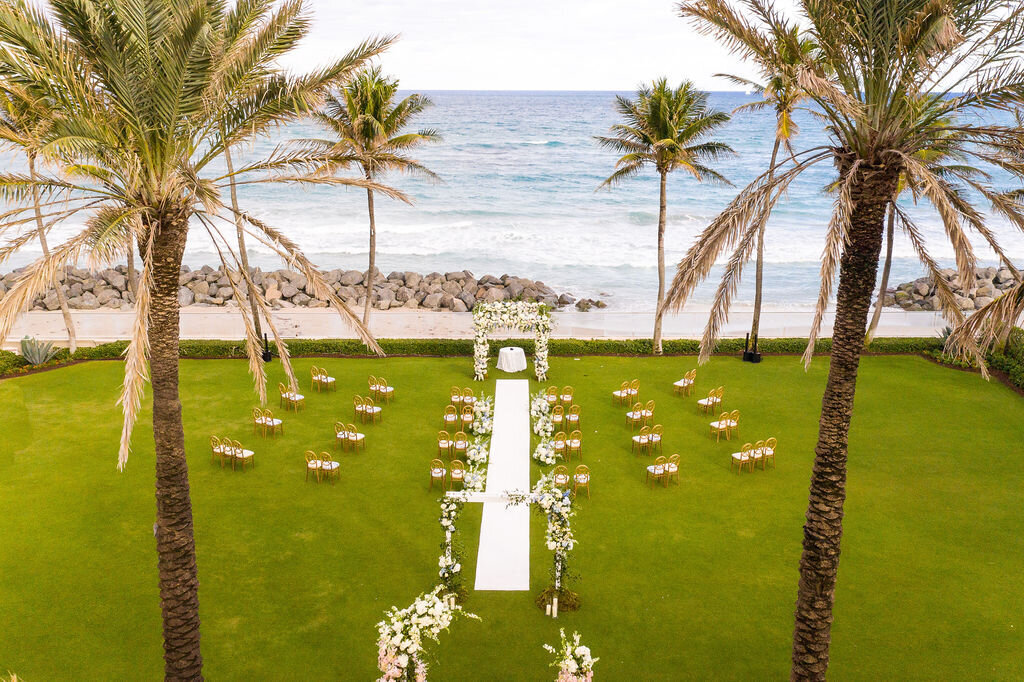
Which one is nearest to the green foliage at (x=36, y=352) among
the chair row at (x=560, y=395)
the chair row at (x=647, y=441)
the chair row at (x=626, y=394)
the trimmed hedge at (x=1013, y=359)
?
the chair row at (x=560, y=395)

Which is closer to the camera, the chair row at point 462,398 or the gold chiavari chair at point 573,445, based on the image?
the gold chiavari chair at point 573,445

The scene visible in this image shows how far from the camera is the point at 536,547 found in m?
15.4

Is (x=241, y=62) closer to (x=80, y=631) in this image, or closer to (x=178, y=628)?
(x=178, y=628)

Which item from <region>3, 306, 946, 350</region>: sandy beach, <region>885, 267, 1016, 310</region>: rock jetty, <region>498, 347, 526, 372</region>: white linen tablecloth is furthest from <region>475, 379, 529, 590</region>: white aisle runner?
<region>885, 267, 1016, 310</region>: rock jetty

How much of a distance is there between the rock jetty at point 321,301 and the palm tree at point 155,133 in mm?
27270

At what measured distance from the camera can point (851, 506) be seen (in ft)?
56.2

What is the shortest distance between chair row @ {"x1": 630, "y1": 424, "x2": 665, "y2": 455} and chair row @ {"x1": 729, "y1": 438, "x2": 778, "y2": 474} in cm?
188

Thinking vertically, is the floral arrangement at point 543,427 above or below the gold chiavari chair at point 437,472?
above

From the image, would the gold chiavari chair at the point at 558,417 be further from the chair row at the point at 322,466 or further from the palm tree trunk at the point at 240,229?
the palm tree trunk at the point at 240,229

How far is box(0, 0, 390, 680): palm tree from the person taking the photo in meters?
8.96

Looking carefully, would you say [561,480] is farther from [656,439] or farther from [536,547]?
[656,439]

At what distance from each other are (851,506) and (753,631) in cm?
545

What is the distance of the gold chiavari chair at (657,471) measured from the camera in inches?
703

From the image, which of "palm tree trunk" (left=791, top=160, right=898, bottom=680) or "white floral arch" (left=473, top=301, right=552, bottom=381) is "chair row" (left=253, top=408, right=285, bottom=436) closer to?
"white floral arch" (left=473, top=301, right=552, bottom=381)
